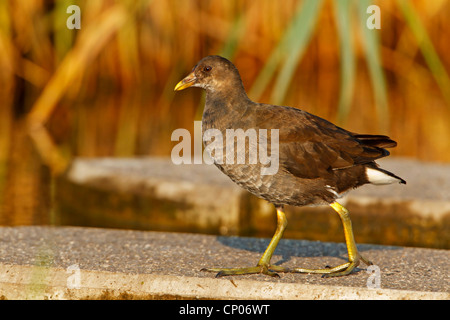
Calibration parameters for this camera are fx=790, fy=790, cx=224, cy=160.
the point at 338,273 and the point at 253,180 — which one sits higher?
the point at 253,180

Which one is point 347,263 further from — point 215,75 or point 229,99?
point 215,75

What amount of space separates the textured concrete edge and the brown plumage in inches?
19.4

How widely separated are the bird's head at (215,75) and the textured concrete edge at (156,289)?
1.03 metres

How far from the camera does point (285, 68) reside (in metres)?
4.55

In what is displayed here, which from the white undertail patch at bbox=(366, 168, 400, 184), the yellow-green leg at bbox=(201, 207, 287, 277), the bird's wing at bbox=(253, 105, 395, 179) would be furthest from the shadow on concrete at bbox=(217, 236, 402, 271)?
the bird's wing at bbox=(253, 105, 395, 179)

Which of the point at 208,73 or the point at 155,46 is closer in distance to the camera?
the point at 208,73

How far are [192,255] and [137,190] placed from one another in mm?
1904

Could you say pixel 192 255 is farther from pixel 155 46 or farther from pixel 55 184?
pixel 155 46

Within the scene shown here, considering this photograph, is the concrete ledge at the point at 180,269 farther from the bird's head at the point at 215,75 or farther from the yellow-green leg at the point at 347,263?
the bird's head at the point at 215,75

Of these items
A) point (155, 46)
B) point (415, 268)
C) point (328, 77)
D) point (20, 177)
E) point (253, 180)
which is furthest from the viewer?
point (328, 77)

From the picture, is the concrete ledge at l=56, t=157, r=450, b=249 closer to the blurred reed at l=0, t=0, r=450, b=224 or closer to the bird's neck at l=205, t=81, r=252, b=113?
the blurred reed at l=0, t=0, r=450, b=224

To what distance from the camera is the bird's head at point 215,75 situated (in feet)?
13.3

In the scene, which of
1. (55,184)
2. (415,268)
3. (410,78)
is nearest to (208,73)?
(415,268)

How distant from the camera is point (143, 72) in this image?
13.0 metres
